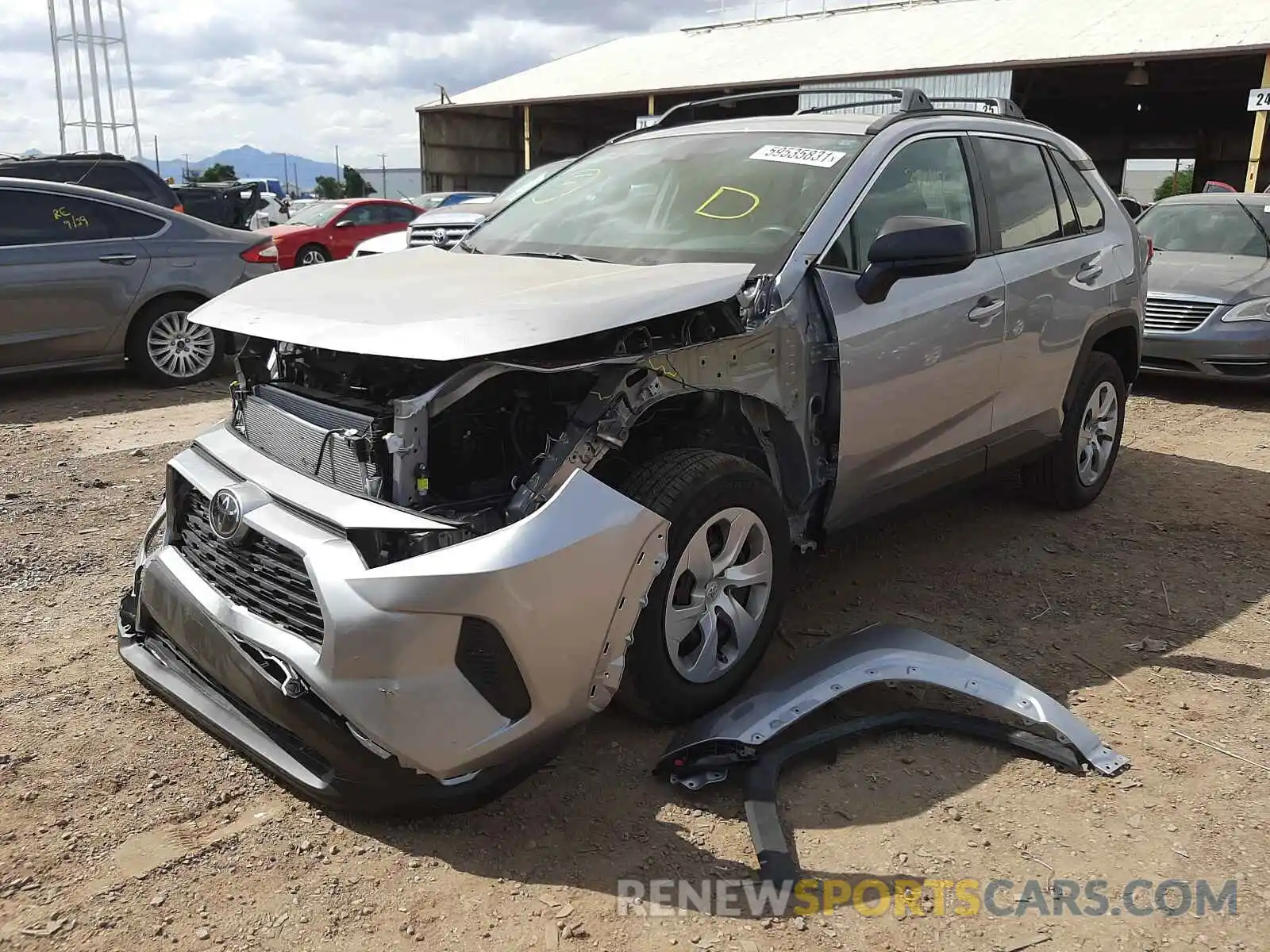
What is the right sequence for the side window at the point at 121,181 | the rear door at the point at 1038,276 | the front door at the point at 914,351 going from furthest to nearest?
the side window at the point at 121,181
the rear door at the point at 1038,276
the front door at the point at 914,351

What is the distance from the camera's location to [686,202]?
3.81 meters

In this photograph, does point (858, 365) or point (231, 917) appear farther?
point (858, 365)

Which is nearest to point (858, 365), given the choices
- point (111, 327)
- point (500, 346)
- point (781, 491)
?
point (781, 491)

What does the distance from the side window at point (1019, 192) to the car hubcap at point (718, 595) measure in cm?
→ 190

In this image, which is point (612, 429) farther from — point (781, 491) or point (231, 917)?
point (231, 917)

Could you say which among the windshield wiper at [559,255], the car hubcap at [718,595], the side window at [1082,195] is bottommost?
the car hubcap at [718,595]

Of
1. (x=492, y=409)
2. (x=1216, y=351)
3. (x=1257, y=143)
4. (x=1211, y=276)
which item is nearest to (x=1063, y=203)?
(x=492, y=409)

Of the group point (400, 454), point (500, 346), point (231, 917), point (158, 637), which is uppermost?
point (500, 346)

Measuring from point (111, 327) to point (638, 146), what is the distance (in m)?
5.16

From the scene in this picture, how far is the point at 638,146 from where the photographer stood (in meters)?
4.36

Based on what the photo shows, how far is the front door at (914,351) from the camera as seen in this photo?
347cm

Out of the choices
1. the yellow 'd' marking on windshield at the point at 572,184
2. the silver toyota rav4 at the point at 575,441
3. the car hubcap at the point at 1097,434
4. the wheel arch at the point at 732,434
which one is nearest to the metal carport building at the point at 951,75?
the car hubcap at the point at 1097,434

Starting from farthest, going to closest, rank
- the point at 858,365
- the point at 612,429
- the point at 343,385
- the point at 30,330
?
the point at 30,330, the point at 858,365, the point at 343,385, the point at 612,429

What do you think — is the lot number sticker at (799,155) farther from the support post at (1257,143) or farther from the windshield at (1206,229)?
the support post at (1257,143)
